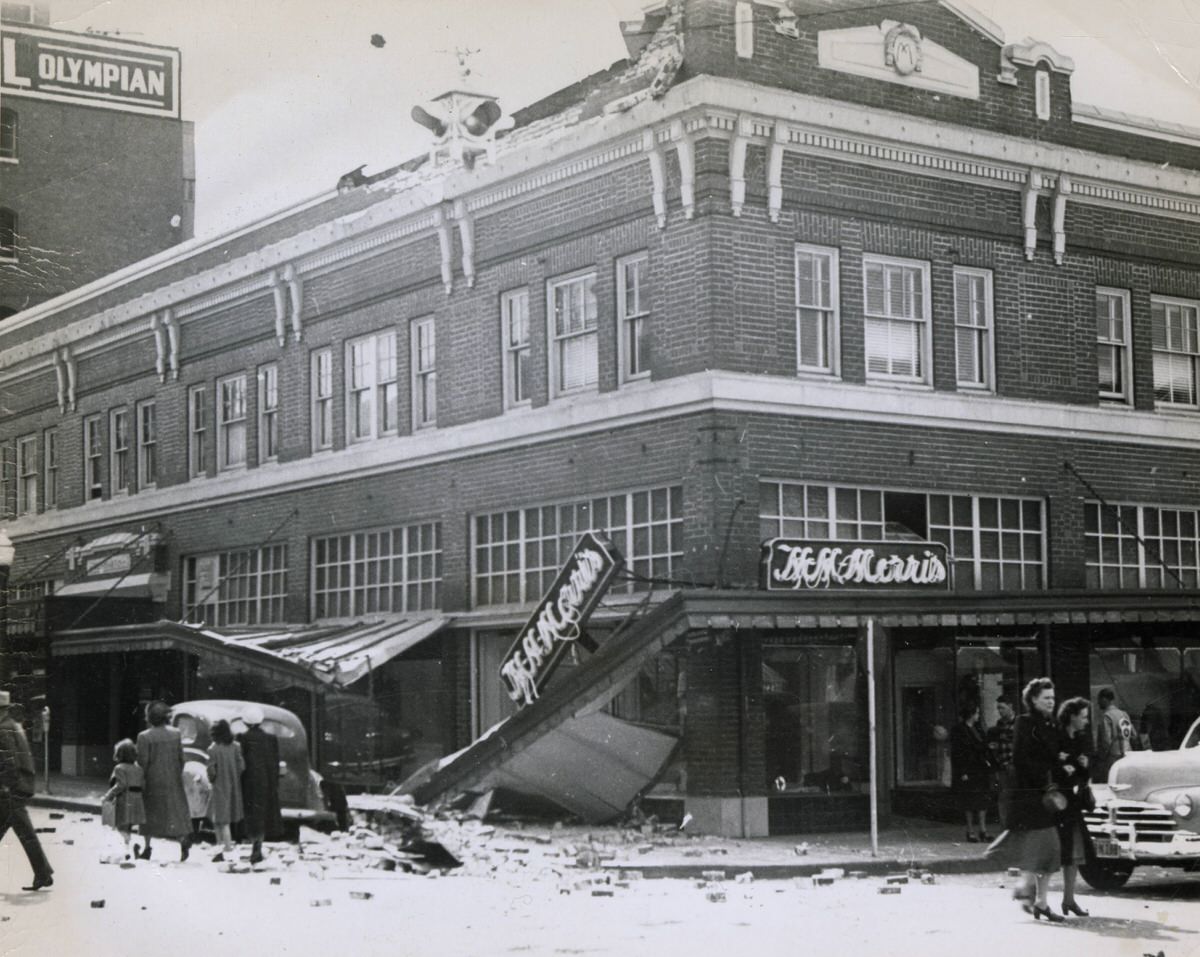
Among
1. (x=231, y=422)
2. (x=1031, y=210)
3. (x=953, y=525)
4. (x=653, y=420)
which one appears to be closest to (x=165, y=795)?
(x=231, y=422)

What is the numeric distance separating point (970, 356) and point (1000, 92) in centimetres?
226

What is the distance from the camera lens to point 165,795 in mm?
13492

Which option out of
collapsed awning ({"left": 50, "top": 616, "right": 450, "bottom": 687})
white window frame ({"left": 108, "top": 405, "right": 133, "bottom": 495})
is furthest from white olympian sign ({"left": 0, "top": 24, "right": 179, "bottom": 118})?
collapsed awning ({"left": 50, "top": 616, "right": 450, "bottom": 687})

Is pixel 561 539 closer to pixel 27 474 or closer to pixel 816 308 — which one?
pixel 816 308

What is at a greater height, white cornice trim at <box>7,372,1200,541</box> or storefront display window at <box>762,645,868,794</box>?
white cornice trim at <box>7,372,1200,541</box>

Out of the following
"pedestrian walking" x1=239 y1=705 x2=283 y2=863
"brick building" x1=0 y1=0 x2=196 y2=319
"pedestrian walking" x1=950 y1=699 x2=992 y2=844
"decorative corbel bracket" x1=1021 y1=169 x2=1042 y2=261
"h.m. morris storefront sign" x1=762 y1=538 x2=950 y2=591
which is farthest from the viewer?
"decorative corbel bracket" x1=1021 y1=169 x2=1042 y2=261

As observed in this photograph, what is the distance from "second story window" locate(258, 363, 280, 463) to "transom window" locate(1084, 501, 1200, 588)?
6.93 m

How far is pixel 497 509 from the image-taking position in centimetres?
1410

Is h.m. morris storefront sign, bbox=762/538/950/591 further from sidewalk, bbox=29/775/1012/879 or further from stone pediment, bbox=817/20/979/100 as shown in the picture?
stone pediment, bbox=817/20/979/100

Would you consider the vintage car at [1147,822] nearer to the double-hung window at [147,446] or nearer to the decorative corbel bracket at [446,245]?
the decorative corbel bracket at [446,245]

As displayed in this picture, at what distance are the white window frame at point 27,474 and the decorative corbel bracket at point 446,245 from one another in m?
3.48

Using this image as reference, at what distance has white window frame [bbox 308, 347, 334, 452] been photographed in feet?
48.7

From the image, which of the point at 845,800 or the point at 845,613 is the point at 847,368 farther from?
the point at 845,800

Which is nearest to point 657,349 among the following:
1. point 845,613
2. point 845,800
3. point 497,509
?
point 497,509
